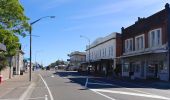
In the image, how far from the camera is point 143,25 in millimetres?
60875

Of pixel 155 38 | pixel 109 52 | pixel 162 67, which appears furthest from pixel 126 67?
pixel 162 67

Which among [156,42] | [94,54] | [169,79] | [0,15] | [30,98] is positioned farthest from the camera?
[94,54]

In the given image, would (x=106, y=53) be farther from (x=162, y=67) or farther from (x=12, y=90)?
(x=12, y=90)

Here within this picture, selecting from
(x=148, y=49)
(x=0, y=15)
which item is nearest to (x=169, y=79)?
(x=148, y=49)

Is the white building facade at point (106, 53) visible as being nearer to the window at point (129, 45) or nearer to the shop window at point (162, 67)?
the window at point (129, 45)

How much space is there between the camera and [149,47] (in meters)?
57.2

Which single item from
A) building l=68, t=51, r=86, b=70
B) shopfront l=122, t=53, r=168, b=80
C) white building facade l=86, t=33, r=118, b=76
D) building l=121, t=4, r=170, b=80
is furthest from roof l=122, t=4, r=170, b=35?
building l=68, t=51, r=86, b=70

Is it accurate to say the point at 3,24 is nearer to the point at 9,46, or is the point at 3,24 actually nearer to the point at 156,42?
the point at 9,46

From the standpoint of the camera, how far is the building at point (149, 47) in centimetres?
5089

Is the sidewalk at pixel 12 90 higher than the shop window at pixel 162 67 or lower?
lower

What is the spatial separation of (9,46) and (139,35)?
2709 centimetres

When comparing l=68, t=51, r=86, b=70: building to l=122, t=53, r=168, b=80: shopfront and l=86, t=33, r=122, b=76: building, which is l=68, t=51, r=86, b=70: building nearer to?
l=86, t=33, r=122, b=76: building

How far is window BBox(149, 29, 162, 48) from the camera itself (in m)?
53.3

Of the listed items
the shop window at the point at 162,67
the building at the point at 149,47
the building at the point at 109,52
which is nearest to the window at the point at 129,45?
the building at the point at 149,47
